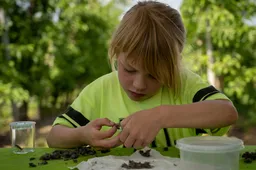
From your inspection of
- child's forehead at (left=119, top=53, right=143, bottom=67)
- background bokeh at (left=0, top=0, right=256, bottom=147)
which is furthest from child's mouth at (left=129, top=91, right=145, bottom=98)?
background bokeh at (left=0, top=0, right=256, bottom=147)

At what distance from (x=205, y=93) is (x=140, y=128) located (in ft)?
1.18

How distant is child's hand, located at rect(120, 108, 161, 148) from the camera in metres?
1.00

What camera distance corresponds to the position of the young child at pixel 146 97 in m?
1.05

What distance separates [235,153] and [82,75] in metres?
3.64

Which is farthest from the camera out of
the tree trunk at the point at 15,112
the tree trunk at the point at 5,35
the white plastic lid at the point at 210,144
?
the tree trunk at the point at 15,112

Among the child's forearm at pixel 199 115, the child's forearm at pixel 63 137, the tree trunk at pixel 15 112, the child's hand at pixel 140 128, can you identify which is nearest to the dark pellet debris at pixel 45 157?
the child's forearm at pixel 63 137

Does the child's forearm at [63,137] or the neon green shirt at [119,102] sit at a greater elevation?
the neon green shirt at [119,102]

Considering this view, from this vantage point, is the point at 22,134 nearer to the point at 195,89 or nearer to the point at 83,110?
the point at 83,110

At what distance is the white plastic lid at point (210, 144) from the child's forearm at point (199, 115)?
0.48 ft

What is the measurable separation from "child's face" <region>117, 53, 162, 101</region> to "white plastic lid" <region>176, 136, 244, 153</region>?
316mm

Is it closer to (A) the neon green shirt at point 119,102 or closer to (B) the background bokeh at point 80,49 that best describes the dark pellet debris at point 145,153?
(A) the neon green shirt at point 119,102

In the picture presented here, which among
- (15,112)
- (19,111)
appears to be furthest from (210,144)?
(19,111)

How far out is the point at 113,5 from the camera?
518cm

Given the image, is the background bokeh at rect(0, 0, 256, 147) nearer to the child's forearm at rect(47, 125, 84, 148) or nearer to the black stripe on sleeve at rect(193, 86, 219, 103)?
the black stripe on sleeve at rect(193, 86, 219, 103)
